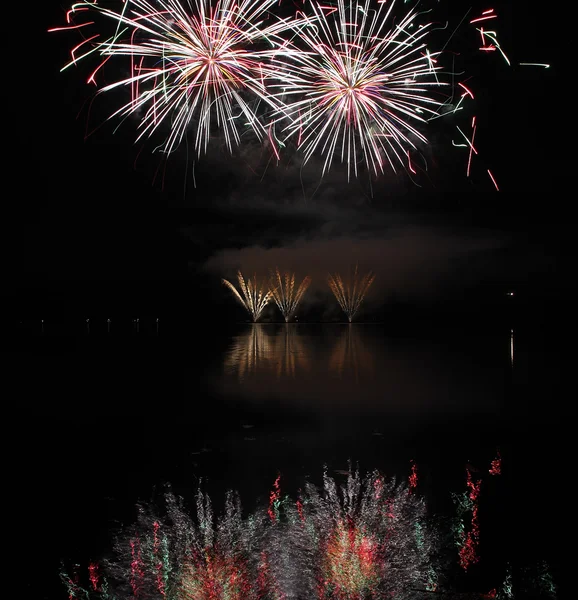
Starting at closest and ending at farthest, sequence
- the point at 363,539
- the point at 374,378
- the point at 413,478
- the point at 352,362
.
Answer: the point at 363,539 → the point at 413,478 → the point at 374,378 → the point at 352,362

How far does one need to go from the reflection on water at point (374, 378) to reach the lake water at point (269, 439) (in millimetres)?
57

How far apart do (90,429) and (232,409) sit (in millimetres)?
2217

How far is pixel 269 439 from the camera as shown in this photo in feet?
22.3

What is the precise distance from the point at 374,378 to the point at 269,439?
5.82m

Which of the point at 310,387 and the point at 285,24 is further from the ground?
the point at 285,24

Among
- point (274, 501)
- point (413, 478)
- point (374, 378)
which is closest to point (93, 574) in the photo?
point (274, 501)

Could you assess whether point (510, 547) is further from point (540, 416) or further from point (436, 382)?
point (436, 382)

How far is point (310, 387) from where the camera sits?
10.9 meters

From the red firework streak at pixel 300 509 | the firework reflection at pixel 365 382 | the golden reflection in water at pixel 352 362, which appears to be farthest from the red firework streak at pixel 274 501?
the golden reflection in water at pixel 352 362

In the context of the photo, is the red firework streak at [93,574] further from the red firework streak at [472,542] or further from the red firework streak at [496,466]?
the red firework streak at [496,466]

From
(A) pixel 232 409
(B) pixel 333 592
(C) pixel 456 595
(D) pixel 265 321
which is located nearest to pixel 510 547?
(C) pixel 456 595

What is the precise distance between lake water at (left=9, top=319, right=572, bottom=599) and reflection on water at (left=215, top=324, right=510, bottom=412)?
0.06 meters

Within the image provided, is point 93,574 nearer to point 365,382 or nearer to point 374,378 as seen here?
point 365,382

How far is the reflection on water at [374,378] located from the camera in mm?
9383
